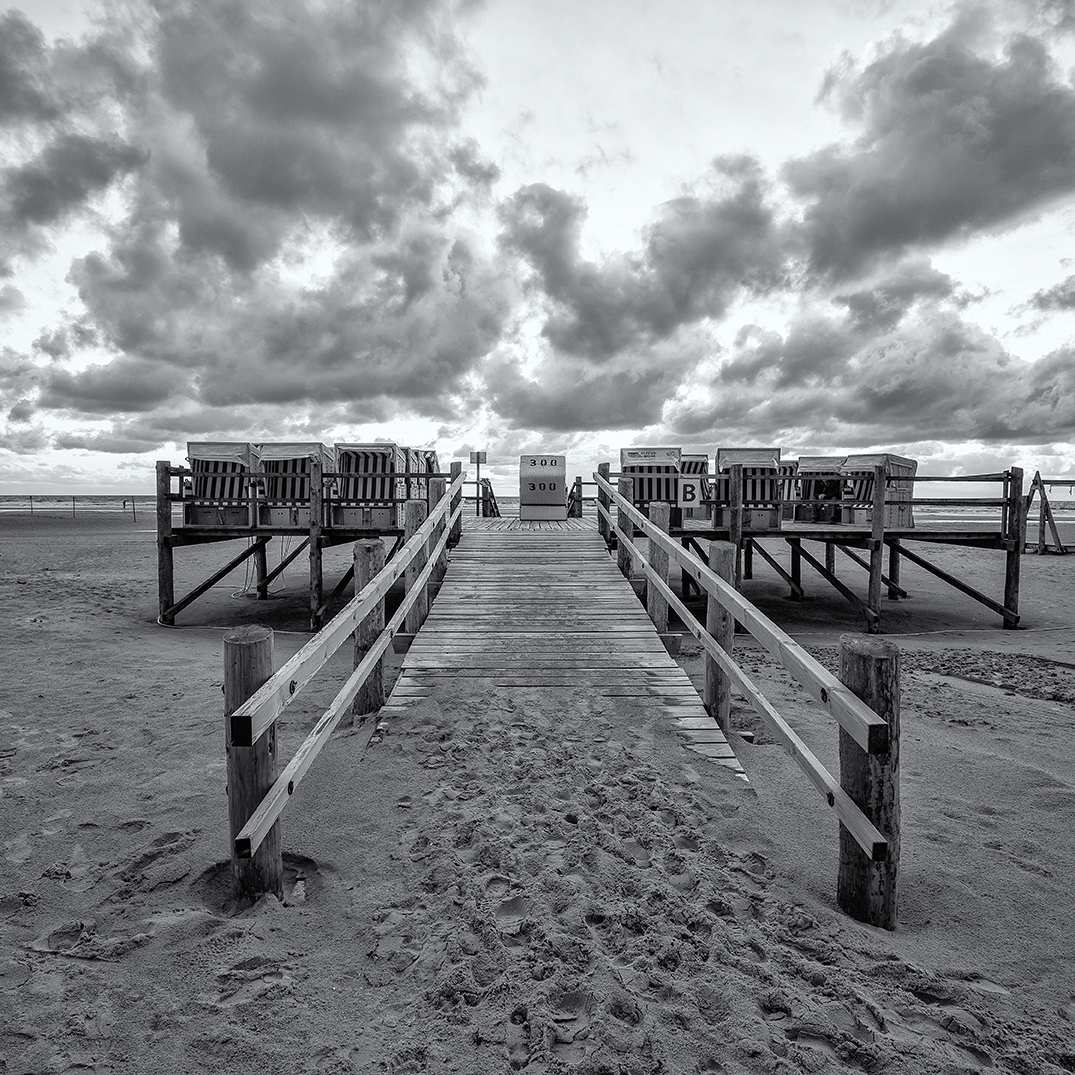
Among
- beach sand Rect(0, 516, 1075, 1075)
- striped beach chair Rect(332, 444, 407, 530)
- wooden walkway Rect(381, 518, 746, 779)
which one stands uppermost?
striped beach chair Rect(332, 444, 407, 530)

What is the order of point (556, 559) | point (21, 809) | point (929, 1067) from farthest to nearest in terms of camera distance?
point (556, 559), point (21, 809), point (929, 1067)

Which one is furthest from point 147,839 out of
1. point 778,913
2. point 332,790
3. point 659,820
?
point 778,913

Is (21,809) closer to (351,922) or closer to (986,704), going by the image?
(351,922)

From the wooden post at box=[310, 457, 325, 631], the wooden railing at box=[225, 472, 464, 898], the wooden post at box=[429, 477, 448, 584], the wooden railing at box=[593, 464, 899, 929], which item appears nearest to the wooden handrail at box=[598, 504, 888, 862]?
the wooden railing at box=[593, 464, 899, 929]

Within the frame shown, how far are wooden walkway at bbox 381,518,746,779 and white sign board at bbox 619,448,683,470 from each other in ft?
15.1

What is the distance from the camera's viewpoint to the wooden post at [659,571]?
6824mm

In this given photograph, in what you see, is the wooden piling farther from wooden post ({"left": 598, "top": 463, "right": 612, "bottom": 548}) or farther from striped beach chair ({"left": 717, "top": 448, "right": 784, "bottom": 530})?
striped beach chair ({"left": 717, "top": 448, "right": 784, "bottom": 530})

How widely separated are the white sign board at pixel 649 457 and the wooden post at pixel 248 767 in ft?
38.0

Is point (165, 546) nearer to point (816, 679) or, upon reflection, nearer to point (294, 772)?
point (294, 772)

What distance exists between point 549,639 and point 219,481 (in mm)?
8990

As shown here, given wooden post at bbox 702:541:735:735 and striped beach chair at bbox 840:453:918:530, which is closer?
wooden post at bbox 702:541:735:735

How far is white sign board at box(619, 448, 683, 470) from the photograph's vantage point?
1364 cm

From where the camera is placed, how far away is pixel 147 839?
3420mm

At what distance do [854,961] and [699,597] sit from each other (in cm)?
1208
